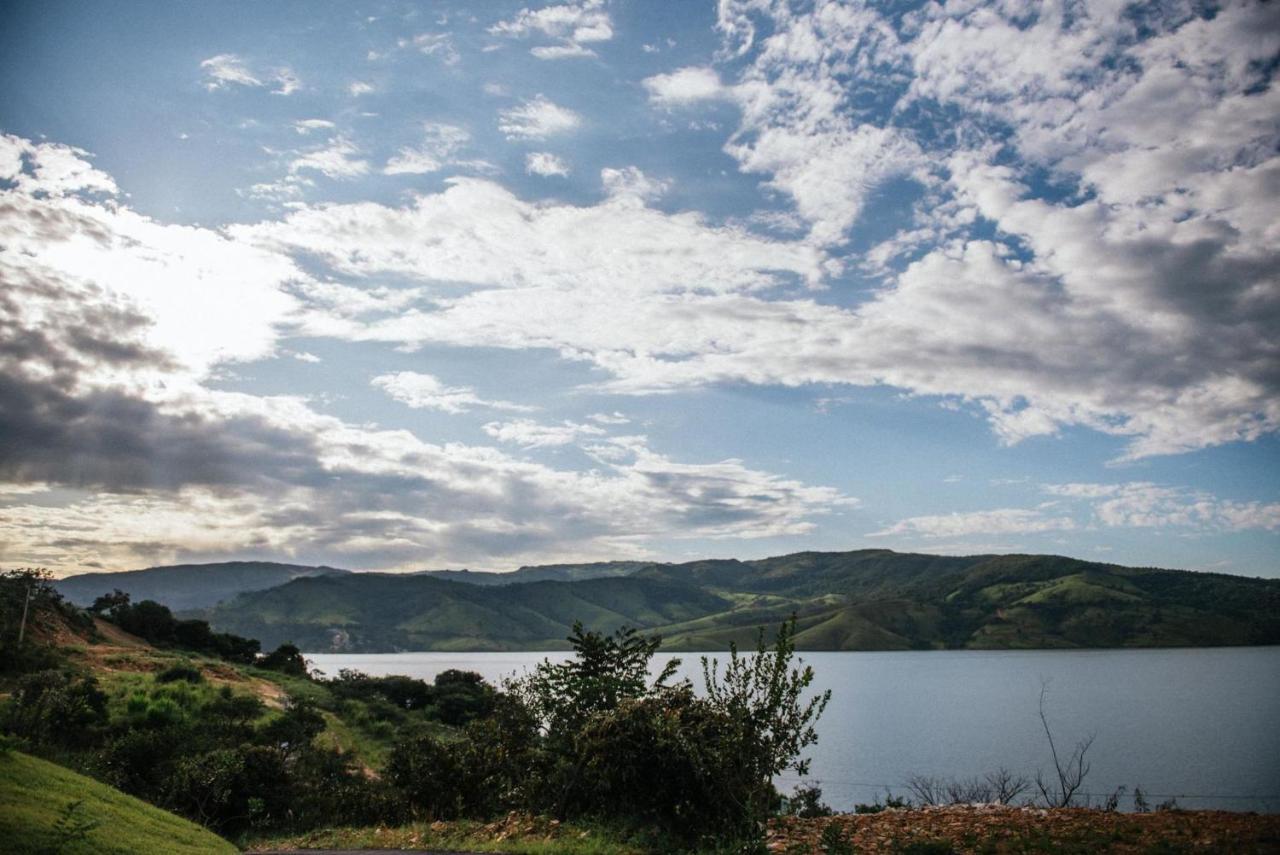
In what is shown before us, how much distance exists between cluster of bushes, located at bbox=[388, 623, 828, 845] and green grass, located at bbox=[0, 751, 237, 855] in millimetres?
5585

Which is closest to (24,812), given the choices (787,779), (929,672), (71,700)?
(71,700)

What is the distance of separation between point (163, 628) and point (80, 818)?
69810mm

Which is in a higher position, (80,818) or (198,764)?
(80,818)

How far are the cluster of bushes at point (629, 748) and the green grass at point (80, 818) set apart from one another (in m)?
5.58

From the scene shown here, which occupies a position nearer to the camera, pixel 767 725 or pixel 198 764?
pixel 767 725

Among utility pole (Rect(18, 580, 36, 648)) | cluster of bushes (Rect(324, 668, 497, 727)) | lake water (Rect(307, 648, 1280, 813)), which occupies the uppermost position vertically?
utility pole (Rect(18, 580, 36, 648))

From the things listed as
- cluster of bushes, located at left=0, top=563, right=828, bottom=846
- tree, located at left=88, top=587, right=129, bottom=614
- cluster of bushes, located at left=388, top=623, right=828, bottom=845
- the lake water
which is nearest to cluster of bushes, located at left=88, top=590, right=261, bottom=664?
tree, located at left=88, top=587, right=129, bottom=614

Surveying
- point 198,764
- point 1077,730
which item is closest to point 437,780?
point 198,764

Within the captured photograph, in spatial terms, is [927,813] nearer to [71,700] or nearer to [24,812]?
[24,812]

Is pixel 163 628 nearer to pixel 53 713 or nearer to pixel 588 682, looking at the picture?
pixel 53 713

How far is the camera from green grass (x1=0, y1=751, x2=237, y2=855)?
8.38 metres

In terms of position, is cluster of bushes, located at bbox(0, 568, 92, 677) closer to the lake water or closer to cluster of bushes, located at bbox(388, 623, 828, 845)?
the lake water

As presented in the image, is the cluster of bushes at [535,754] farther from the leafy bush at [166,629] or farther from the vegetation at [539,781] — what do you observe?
the leafy bush at [166,629]

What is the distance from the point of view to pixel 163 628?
2692 inches
